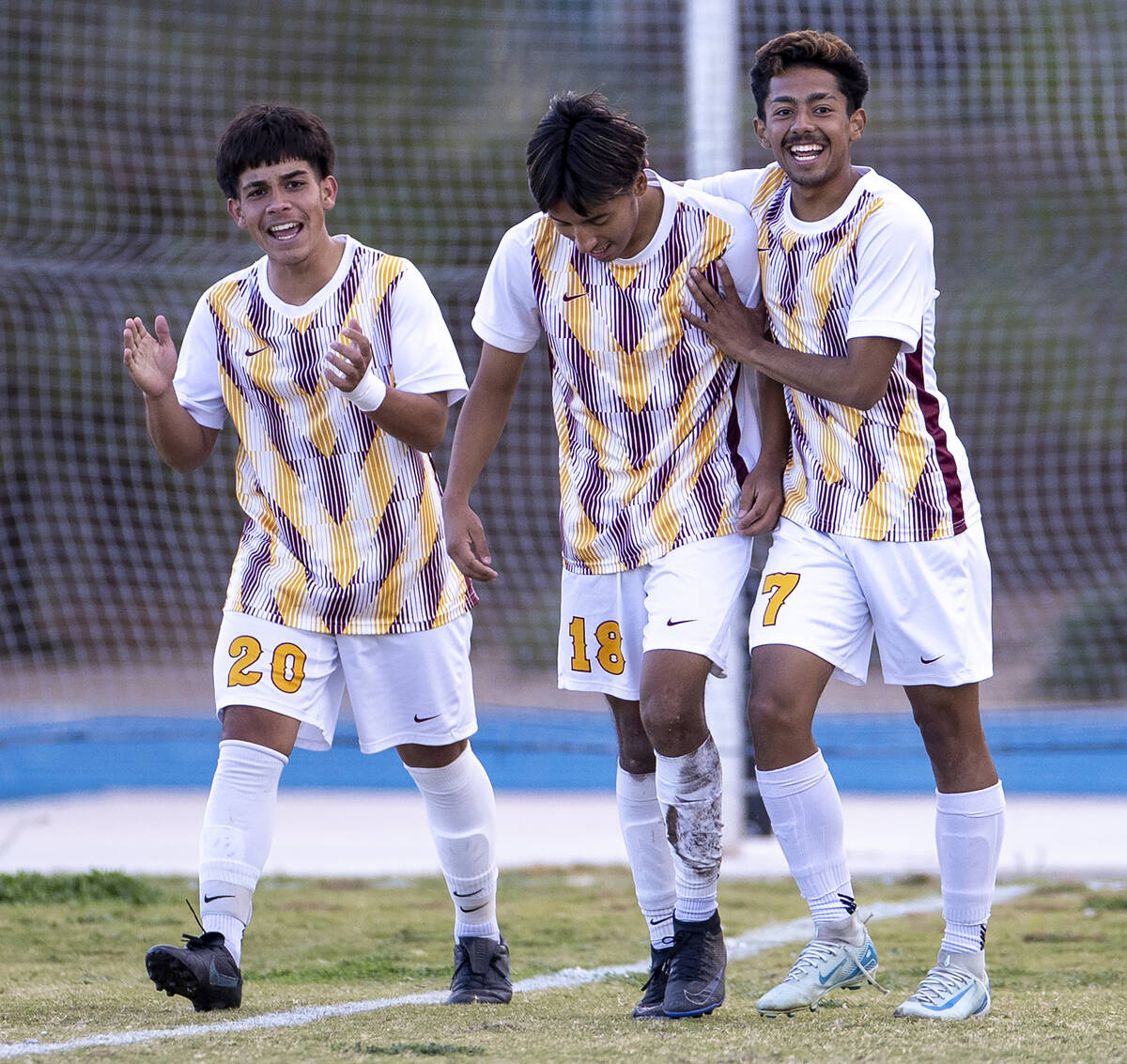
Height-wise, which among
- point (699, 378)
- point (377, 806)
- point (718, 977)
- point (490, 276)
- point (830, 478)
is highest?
point (490, 276)

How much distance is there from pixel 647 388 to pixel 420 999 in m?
1.42

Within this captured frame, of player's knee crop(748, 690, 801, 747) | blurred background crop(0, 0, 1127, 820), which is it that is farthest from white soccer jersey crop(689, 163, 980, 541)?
blurred background crop(0, 0, 1127, 820)

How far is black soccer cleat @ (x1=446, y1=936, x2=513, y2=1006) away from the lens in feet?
11.8

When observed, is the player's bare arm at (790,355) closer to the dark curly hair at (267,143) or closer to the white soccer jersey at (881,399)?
the white soccer jersey at (881,399)

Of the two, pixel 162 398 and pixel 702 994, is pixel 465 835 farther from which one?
pixel 162 398

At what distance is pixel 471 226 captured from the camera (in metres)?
11.3

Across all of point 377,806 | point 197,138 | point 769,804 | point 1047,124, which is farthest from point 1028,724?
point 197,138

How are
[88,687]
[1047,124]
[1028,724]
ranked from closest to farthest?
1. [1028,724]
2. [88,687]
3. [1047,124]

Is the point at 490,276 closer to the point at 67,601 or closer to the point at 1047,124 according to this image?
the point at 67,601

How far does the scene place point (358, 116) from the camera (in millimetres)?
13977

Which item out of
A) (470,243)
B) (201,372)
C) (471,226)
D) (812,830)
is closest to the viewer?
(812,830)

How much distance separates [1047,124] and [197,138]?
6204mm

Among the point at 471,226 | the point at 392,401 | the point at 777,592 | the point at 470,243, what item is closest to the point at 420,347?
the point at 392,401

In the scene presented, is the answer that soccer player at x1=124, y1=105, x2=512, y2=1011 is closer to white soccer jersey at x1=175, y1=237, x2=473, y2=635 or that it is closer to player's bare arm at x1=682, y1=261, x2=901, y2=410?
white soccer jersey at x1=175, y1=237, x2=473, y2=635
